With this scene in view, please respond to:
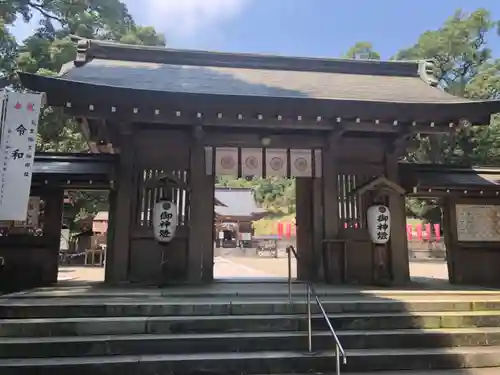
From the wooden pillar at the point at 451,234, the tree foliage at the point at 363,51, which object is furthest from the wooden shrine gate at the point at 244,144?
the tree foliage at the point at 363,51

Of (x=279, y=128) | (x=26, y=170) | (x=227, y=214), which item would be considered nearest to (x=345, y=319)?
(x=279, y=128)

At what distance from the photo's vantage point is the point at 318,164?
26.5 feet

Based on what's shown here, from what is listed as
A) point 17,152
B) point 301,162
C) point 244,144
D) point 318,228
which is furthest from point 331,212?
point 17,152

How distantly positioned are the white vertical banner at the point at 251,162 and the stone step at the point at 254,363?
4125 mm

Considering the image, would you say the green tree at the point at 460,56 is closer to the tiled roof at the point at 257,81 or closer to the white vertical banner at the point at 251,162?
the tiled roof at the point at 257,81

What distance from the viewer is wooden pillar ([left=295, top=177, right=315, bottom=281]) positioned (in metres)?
8.09

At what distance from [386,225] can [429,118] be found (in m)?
2.18

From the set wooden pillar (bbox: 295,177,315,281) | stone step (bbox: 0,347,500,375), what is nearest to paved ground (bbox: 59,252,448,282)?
wooden pillar (bbox: 295,177,315,281)

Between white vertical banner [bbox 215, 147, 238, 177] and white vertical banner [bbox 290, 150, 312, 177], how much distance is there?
1173mm

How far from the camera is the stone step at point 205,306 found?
4855 millimetres

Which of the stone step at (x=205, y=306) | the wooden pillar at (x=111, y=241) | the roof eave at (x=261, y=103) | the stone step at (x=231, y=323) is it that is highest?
the roof eave at (x=261, y=103)

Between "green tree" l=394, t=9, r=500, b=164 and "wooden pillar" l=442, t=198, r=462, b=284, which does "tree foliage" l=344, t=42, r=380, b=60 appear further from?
"wooden pillar" l=442, t=198, r=462, b=284

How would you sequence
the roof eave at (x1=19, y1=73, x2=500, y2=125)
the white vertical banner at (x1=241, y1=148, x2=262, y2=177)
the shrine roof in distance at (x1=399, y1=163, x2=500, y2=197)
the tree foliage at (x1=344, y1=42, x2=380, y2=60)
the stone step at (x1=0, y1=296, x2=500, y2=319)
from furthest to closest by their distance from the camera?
the tree foliage at (x1=344, y1=42, x2=380, y2=60) → the shrine roof in distance at (x1=399, y1=163, x2=500, y2=197) → the white vertical banner at (x1=241, y1=148, x2=262, y2=177) → the roof eave at (x1=19, y1=73, x2=500, y2=125) → the stone step at (x1=0, y1=296, x2=500, y2=319)

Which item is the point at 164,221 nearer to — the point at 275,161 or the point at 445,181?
the point at 275,161
